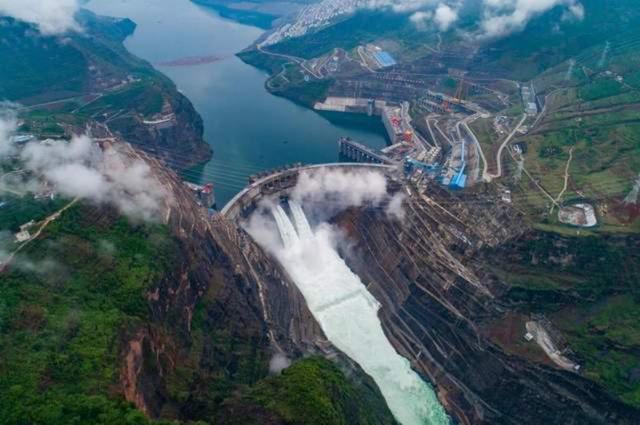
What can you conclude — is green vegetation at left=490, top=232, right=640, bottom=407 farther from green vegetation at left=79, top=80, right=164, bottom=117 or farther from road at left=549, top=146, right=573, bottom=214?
green vegetation at left=79, top=80, right=164, bottom=117

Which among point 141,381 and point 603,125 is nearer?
point 141,381

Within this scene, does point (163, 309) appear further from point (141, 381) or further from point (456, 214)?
point (456, 214)

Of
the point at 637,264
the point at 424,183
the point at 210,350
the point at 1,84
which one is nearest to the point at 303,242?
the point at 424,183

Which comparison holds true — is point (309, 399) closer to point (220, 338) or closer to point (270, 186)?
point (220, 338)

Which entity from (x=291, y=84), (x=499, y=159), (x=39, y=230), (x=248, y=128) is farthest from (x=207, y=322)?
(x=291, y=84)

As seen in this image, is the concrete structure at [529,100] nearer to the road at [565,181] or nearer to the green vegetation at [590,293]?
the road at [565,181]

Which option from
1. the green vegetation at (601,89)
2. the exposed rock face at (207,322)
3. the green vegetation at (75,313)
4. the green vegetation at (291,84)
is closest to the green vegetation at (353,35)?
the green vegetation at (291,84)
